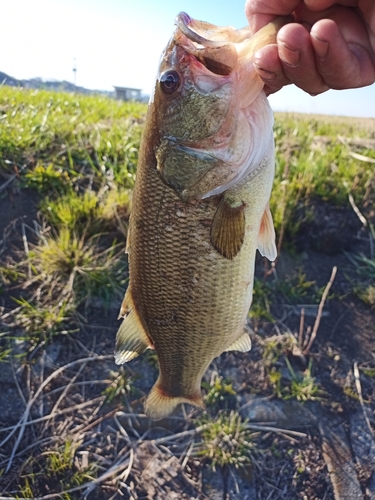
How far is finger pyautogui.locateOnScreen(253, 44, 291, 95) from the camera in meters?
1.28

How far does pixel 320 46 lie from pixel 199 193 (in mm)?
575

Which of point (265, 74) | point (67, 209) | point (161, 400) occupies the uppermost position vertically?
point (265, 74)

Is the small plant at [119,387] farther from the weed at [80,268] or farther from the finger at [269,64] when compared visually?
the finger at [269,64]

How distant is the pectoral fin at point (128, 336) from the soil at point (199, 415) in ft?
3.39

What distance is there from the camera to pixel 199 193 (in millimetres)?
1521

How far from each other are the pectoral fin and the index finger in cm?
110

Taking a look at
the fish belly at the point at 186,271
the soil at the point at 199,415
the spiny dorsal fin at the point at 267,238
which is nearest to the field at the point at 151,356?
the soil at the point at 199,415

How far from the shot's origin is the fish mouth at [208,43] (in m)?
1.33

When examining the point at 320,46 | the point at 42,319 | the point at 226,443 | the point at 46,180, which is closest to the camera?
the point at 320,46

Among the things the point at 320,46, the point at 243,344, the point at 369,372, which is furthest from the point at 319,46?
the point at 369,372

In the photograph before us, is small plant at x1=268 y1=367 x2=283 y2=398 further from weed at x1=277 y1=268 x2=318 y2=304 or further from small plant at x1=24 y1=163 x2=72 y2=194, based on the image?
small plant at x1=24 y1=163 x2=72 y2=194

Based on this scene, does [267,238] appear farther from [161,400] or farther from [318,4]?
[161,400]

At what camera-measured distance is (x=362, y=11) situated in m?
1.38

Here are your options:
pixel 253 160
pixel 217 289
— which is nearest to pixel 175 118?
pixel 253 160
